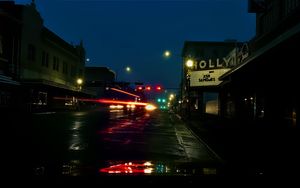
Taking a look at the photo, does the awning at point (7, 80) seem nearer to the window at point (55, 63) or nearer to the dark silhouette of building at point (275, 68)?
the window at point (55, 63)

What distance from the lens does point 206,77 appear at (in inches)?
1443

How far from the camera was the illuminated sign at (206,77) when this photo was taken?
1366 inches

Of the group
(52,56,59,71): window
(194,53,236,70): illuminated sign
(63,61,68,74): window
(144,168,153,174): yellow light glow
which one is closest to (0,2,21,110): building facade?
(52,56,59,71): window

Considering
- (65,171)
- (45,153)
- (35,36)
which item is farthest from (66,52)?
(65,171)

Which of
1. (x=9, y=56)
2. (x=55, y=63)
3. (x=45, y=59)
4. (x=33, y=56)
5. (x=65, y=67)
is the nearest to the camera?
(x=9, y=56)

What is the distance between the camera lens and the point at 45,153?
492 inches

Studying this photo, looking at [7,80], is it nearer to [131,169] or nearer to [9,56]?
[9,56]

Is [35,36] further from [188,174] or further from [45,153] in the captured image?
[188,174]

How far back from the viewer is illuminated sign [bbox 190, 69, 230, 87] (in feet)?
114

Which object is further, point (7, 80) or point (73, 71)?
point (73, 71)

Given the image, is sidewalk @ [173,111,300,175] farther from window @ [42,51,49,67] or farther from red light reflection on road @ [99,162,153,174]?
window @ [42,51,49,67]

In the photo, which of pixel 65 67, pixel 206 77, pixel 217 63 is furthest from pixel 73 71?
pixel 217 63

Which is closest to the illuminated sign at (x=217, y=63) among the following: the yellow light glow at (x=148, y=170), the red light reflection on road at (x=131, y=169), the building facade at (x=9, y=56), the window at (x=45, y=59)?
the building facade at (x=9, y=56)

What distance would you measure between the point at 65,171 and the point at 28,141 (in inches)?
371
